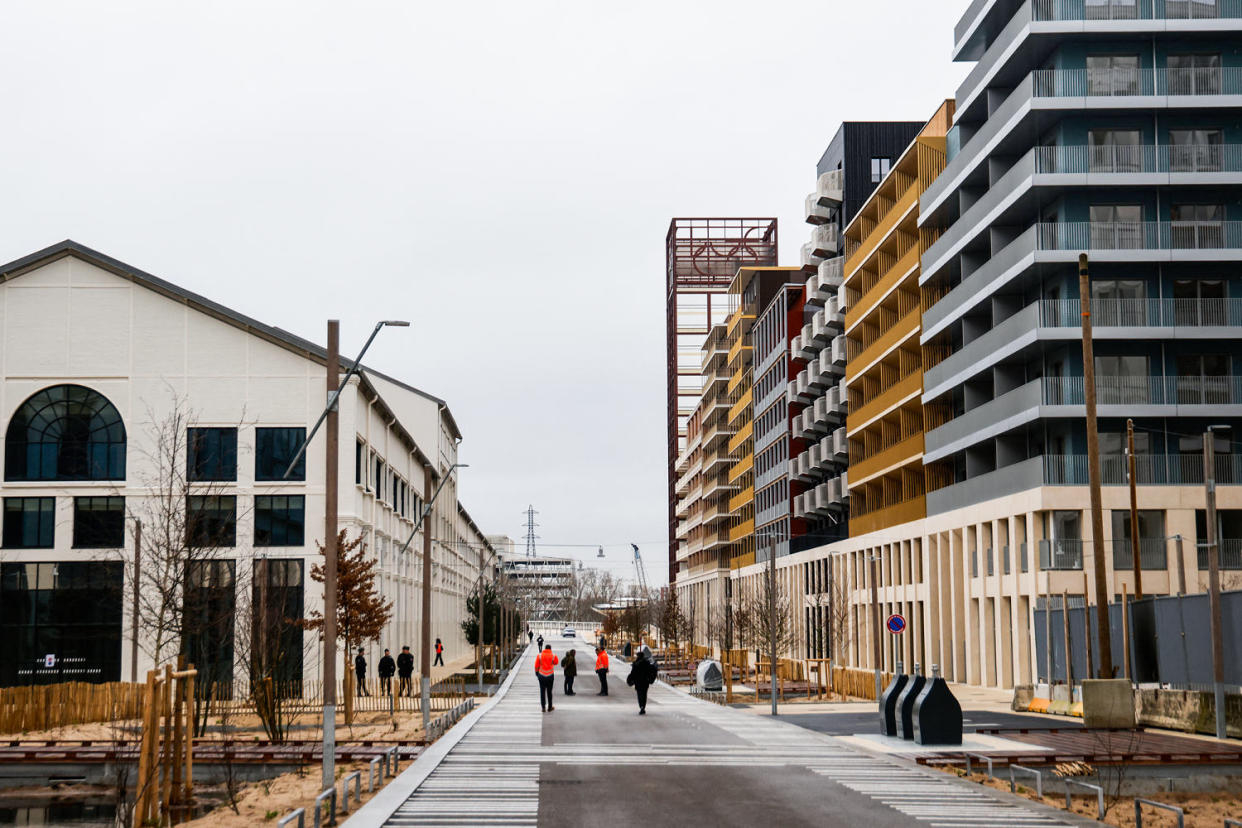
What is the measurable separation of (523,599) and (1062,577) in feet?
439

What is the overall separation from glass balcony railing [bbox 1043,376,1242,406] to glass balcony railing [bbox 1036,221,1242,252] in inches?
187

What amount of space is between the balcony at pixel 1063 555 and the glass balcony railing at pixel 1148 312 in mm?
7684

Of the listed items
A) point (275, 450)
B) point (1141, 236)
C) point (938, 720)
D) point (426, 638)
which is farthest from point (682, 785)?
point (275, 450)

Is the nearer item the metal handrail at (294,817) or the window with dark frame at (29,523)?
the metal handrail at (294,817)

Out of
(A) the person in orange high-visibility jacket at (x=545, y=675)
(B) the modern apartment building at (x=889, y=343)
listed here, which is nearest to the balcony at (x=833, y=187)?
(B) the modern apartment building at (x=889, y=343)

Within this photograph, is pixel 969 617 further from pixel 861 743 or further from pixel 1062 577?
pixel 861 743

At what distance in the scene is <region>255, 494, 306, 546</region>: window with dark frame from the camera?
58.9 metres

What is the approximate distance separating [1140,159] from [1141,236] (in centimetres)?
277

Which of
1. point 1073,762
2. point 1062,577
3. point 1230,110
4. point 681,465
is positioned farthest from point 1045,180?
point 681,465

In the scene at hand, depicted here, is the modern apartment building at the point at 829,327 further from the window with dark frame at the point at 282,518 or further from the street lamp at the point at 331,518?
the street lamp at the point at 331,518

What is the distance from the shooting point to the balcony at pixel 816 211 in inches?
3735

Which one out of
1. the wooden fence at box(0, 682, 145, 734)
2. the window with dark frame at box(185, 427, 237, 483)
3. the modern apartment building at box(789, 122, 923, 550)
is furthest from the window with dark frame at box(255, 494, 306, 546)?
the modern apartment building at box(789, 122, 923, 550)

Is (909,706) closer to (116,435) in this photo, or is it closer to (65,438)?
(116,435)

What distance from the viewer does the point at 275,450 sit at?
60.1 metres
